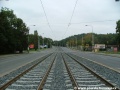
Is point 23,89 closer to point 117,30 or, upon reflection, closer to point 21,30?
point 21,30

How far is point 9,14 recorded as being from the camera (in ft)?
308

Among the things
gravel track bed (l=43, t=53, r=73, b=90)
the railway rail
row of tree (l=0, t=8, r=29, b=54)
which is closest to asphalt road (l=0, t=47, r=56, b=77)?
the railway rail

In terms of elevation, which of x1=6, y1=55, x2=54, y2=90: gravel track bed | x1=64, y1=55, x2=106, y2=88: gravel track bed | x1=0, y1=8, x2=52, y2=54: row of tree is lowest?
x1=6, y1=55, x2=54, y2=90: gravel track bed

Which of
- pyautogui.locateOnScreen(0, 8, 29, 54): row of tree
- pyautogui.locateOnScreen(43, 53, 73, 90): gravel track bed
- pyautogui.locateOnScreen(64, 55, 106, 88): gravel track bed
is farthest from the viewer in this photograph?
pyautogui.locateOnScreen(0, 8, 29, 54): row of tree

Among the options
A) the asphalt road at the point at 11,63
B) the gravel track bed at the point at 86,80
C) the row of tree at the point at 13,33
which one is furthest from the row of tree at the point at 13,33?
the gravel track bed at the point at 86,80

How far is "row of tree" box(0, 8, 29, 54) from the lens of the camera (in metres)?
76.7

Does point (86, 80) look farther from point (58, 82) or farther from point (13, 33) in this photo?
point (13, 33)

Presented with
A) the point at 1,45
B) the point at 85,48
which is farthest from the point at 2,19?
the point at 85,48

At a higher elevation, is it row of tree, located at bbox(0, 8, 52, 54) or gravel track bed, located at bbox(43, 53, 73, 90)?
row of tree, located at bbox(0, 8, 52, 54)

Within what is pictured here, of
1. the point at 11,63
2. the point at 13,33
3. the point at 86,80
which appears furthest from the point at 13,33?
the point at 86,80

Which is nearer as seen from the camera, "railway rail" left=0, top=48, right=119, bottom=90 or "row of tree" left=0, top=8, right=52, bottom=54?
"railway rail" left=0, top=48, right=119, bottom=90

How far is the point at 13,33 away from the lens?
3413 inches

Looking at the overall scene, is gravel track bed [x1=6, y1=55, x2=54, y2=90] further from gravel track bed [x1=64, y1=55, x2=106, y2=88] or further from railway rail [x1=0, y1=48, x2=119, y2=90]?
gravel track bed [x1=64, y1=55, x2=106, y2=88]

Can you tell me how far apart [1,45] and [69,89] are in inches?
2519
